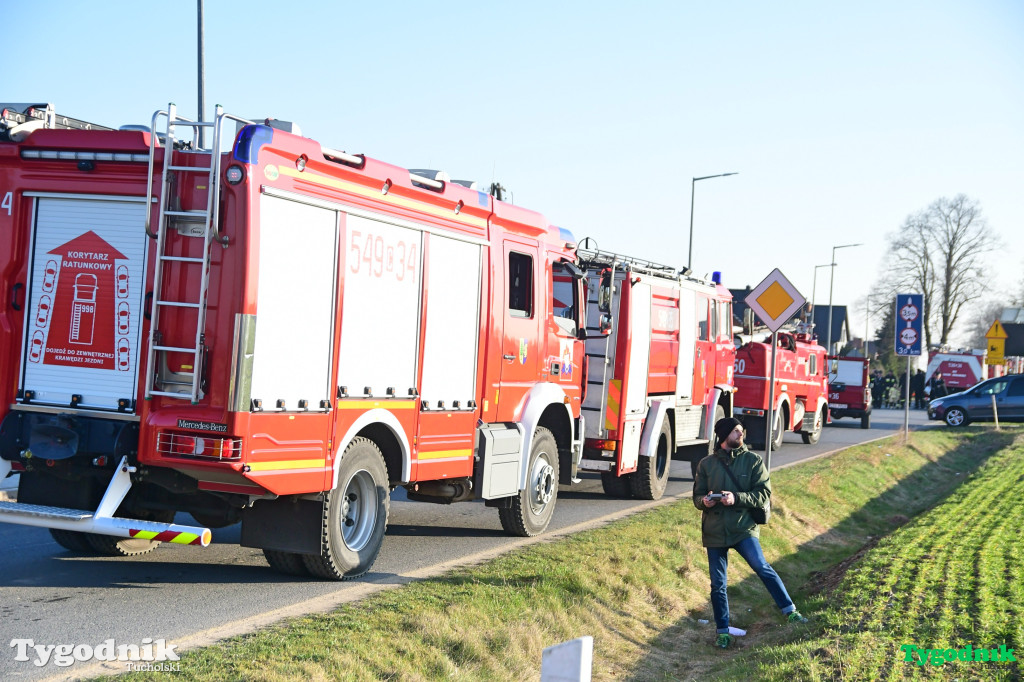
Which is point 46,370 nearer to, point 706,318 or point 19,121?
point 19,121

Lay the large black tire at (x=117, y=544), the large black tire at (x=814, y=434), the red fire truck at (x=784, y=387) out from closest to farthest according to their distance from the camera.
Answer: the large black tire at (x=117, y=544) < the red fire truck at (x=784, y=387) < the large black tire at (x=814, y=434)

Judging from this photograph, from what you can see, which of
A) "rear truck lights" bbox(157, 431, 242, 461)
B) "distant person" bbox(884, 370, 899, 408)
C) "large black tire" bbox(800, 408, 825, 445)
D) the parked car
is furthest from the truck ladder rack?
"distant person" bbox(884, 370, 899, 408)

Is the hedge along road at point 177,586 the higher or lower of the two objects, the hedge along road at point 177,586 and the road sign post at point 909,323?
the lower

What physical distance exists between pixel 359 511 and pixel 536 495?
118 inches

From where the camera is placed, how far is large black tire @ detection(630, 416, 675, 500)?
14453mm

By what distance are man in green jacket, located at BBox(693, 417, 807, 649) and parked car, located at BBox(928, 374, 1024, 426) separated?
30.9 meters

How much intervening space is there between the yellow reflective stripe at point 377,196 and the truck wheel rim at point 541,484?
2.68 m

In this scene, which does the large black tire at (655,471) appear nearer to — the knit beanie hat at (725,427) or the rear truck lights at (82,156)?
the knit beanie hat at (725,427)

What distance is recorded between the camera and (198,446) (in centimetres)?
704

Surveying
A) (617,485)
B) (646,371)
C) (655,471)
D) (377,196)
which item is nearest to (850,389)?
(655,471)

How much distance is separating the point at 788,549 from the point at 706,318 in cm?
502

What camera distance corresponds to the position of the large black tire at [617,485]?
47.9 feet

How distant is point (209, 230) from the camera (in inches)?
278

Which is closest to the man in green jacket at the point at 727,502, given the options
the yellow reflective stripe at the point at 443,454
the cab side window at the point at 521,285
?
the yellow reflective stripe at the point at 443,454
